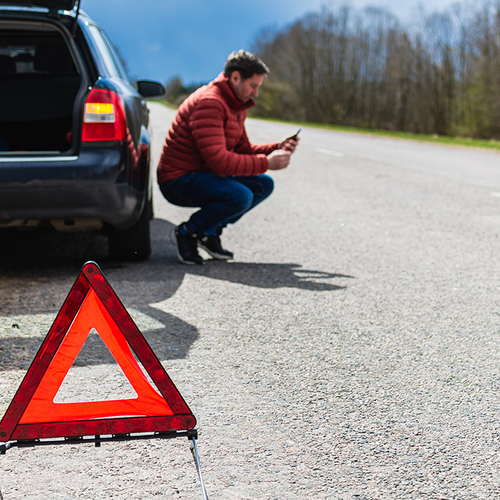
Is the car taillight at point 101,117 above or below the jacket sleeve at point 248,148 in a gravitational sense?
above

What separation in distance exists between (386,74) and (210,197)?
1864 inches

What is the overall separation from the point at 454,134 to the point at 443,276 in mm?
34011

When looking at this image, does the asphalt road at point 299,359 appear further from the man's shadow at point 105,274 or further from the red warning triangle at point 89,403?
the red warning triangle at point 89,403

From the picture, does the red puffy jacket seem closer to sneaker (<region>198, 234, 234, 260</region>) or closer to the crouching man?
the crouching man

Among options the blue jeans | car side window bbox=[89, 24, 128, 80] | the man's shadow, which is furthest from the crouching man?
car side window bbox=[89, 24, 128, 80]

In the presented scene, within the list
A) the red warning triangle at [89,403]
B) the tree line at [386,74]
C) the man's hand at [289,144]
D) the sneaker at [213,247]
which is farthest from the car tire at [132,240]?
the tree line at [386,74]

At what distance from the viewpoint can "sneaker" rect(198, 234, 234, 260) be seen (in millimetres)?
5531

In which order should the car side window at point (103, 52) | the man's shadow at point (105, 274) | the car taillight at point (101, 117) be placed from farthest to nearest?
the car side window at point (103, 52)
the car taillight at point (101, 117)
the man's shadow at point (105, 274)

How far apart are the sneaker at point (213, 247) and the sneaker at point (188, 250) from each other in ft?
0.31

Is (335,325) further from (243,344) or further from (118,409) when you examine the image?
(118,409)

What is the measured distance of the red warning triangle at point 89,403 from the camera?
→ 2016 mm

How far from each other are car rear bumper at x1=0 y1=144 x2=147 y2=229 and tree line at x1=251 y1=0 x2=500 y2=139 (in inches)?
1166

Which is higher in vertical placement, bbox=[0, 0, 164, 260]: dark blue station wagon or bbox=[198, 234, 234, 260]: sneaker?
bbox=[0, 0, 164, 260]: dark blue station wagon

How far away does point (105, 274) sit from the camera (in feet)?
16.0
